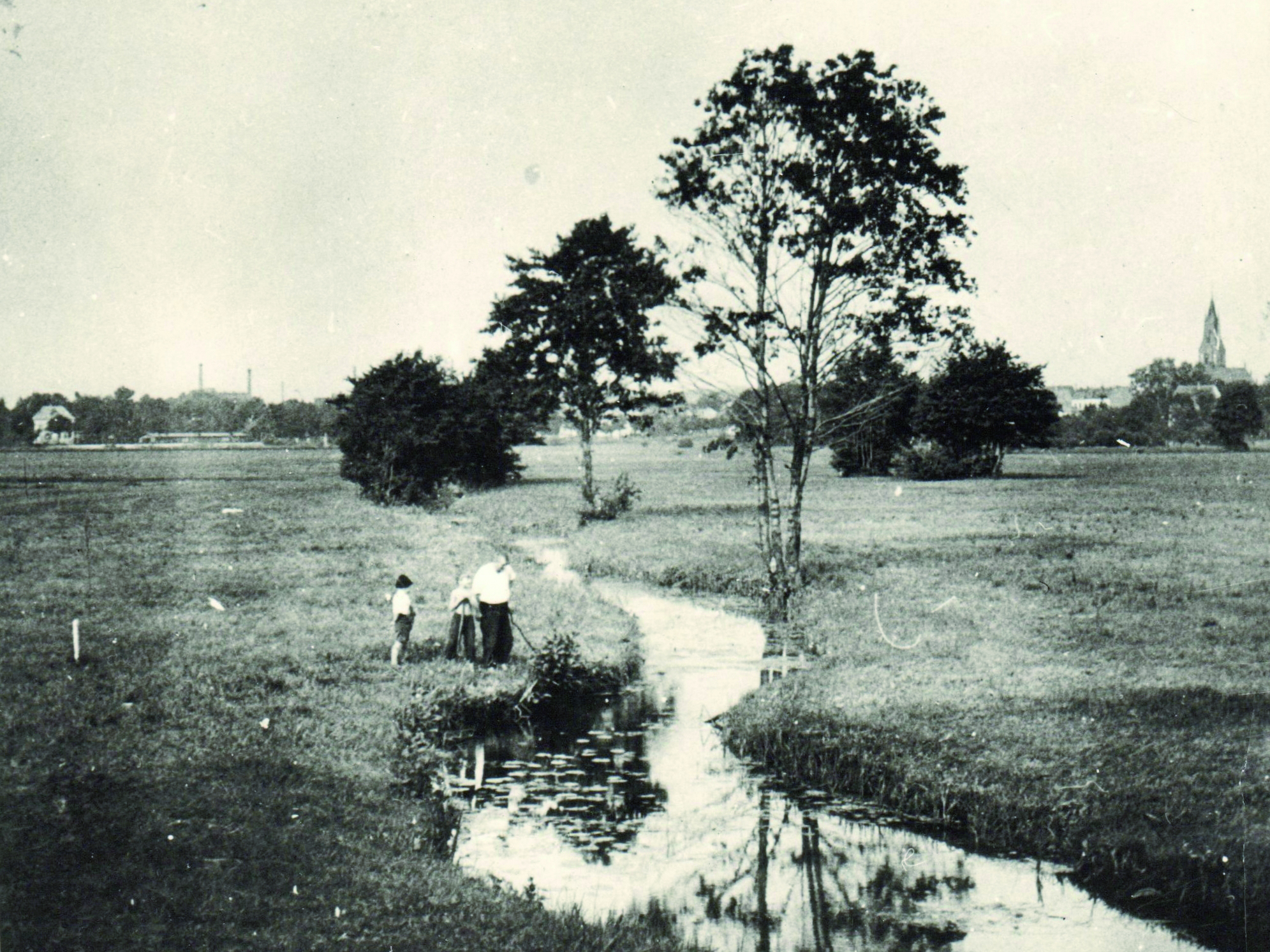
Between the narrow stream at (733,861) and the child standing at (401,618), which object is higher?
the child standing at (401,618)

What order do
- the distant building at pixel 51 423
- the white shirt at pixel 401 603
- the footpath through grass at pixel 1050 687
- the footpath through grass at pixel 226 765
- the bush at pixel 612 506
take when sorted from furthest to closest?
the distant building at pixel 51 423, the bush at pixel 612 506, the white shirt at pixel 401 603, the footpath through grass at pixel 1050 687, the footpath through grass at pixel 226 765

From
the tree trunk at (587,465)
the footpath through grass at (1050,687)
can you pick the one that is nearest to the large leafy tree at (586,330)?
the tree trunk at (587,465)

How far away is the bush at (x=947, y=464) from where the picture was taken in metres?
64.2

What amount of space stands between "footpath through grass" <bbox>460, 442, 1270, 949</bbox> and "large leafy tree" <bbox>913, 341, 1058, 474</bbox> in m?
26.5

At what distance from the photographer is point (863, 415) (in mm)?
24406

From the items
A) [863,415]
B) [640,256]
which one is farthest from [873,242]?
[640,256]

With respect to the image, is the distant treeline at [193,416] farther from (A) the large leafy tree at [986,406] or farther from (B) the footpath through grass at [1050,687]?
(B) the footpath through grass at [1050,687]

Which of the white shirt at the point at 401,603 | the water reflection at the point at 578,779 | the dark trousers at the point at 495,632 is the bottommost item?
the water reflection at the point at 578,779

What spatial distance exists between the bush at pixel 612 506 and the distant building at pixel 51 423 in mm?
47751

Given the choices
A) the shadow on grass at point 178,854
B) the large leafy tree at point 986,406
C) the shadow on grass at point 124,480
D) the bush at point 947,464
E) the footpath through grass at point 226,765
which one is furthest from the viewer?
the bush at point 947,464

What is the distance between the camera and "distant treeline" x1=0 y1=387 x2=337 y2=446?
331 ft

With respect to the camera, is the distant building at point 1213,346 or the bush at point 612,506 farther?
the distant building at point 1213,346

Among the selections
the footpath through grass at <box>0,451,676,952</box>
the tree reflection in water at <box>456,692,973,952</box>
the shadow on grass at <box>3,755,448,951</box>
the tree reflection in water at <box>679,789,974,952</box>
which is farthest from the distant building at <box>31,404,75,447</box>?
the tree reflection in water at <box>679,789,974,952</box>

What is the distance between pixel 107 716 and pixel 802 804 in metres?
7.57
